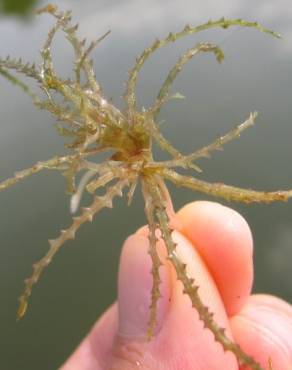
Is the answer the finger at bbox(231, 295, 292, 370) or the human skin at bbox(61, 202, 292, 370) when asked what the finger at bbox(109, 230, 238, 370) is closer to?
the human skin at bbox(61, 202, 292, 370)

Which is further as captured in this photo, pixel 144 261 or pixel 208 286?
pixel 208 286

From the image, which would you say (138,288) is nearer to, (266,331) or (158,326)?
(158,326)

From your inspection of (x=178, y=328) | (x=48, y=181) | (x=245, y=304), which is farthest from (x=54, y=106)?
(x=48, y=181)

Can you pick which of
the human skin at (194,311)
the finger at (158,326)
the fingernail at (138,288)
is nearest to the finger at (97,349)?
the human skin at (194,311)

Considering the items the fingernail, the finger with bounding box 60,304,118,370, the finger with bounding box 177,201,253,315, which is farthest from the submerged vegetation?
the finger with bounding box 60,304,118,370

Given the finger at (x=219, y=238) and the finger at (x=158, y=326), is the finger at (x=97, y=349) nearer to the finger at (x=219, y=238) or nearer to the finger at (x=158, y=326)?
the finger at (x=158, y=326)

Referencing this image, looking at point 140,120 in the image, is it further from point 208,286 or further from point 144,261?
point 208,286

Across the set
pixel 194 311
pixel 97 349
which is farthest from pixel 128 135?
pixel 97 349
